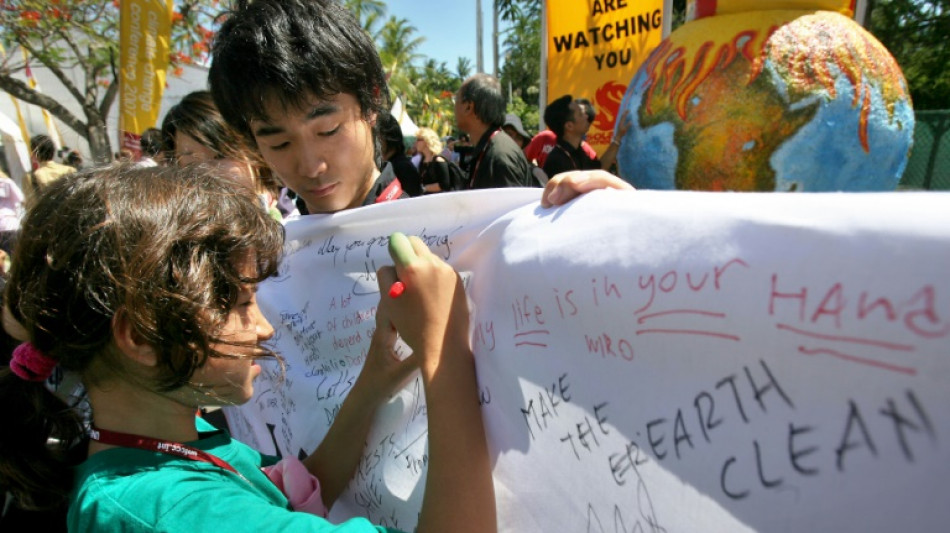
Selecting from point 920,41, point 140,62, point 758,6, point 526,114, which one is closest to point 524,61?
point 526,114

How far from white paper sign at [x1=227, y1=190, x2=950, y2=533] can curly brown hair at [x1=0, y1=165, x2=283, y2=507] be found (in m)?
0.42

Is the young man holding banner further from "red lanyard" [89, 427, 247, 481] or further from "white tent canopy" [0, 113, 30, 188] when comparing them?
"white tent canopy" [0, 113, 30, 188]

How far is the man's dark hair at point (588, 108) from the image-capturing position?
3758mm

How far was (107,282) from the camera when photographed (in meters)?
0.83

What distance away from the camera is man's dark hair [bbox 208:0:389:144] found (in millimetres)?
1345

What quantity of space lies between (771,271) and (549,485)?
49 cm

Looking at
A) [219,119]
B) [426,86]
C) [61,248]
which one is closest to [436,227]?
[61,248]

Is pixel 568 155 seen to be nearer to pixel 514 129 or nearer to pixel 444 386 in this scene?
pixel 444 386

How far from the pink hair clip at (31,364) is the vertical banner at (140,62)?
6730 mm

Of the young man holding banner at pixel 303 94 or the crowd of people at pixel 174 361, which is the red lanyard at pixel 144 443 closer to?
the crowd of people at pixel 174 361

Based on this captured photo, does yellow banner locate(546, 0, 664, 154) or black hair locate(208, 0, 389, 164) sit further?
yellow banner locate(546, 0, 664, 154)

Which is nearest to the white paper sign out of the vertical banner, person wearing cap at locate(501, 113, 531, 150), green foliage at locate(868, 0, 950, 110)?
person wearing cap at locate(501, 113, 531, 150)

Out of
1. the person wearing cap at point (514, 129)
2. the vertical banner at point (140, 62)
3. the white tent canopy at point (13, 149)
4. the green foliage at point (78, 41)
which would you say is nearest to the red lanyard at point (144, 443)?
the person wearing cap at point (514, 129)

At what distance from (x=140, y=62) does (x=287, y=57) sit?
686cm
